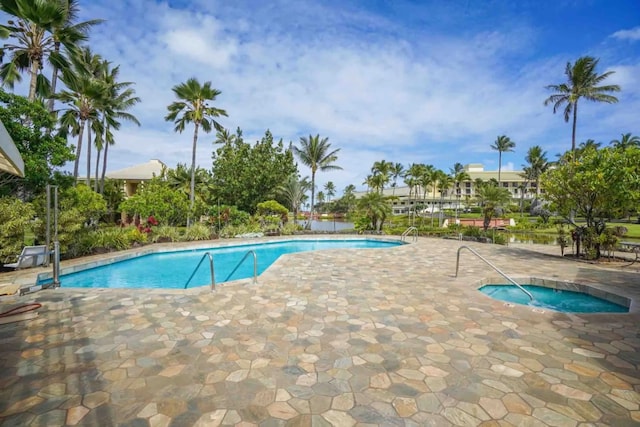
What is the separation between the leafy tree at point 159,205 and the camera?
16344 mm

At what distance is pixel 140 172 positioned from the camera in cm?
3045

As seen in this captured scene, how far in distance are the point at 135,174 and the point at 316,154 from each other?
19.3 metres

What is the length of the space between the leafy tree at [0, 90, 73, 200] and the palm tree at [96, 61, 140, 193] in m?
12.9

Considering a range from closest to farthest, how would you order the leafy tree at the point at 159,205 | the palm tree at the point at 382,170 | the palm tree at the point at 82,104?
the leafy tree at the point at 159,205 → the palm tree at the point at 82,104 → the palm tree at the point at 382,170

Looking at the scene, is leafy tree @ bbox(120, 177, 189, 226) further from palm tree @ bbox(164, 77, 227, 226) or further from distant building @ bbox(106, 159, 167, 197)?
distant building @ bbox(106, 159, 167, 197)

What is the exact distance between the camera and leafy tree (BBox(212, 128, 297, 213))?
87.4 ft

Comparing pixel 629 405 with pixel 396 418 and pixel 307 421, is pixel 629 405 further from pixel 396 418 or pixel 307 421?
pixel 307 421

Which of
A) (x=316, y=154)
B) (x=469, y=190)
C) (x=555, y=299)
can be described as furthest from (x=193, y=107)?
(x=469, y=190)

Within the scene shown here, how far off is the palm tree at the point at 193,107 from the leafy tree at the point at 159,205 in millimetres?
1679

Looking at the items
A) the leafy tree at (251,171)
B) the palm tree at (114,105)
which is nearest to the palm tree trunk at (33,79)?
the palm tree at (114,105)

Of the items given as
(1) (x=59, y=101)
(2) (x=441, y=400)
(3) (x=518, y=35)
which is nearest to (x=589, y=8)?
(3) (x=518, y=35)

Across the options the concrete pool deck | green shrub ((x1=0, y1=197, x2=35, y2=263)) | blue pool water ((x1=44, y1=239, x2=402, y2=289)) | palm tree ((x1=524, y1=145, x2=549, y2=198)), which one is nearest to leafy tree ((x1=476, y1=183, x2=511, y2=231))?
blue pool water ((x1=44, y1=239, x2=402, y2=289))

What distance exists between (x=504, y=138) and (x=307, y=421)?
6222cm

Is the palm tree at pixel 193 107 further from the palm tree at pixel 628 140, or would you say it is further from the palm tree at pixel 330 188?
the palm tree at pixel 330 188
